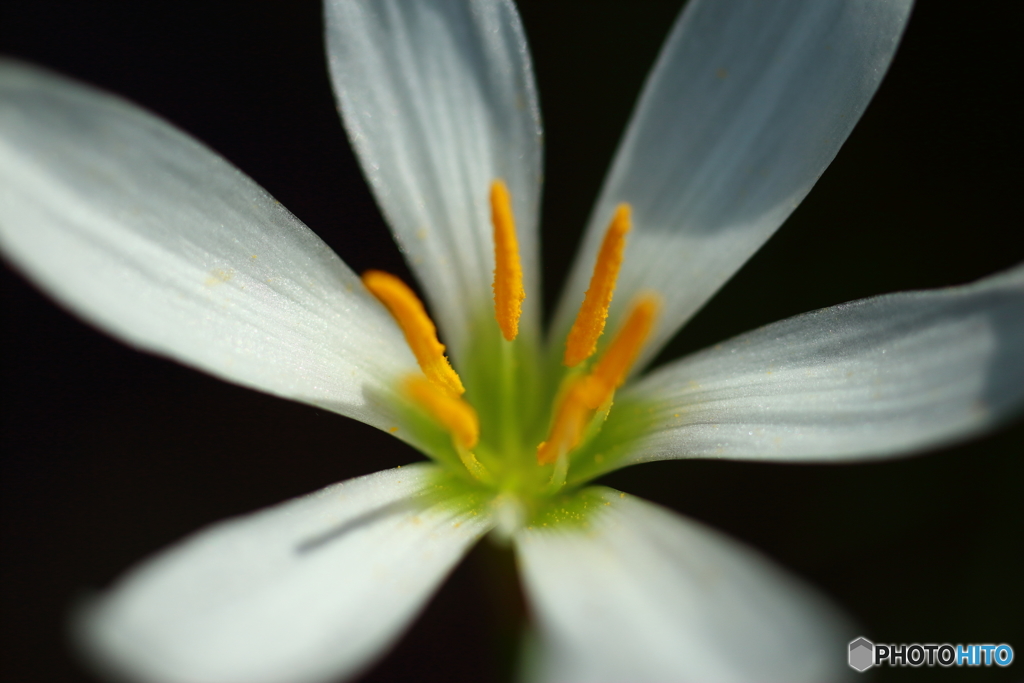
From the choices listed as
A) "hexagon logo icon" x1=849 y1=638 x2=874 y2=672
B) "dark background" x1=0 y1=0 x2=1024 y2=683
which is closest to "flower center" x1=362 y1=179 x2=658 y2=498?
"dark background" x1=0 y1=0 x2=1024 y2=683

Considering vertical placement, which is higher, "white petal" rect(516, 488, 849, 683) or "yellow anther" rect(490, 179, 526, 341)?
"yellow anther" rect(490, 179, 526, 341)

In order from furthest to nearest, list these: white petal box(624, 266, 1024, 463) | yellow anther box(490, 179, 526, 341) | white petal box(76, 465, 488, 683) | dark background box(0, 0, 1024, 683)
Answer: dark background box(0, 0, 1024, 683) < yellow anther box(490, 179, 526, 341) < white petal box(624, 266, 1024, 463) < white petal box(76, 465, 488, 683)

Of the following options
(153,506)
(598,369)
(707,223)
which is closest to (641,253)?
(707,223)

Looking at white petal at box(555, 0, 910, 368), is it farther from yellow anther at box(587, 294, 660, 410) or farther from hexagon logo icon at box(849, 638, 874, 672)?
hexagon logo icon at box(849, 638, 874, 672)

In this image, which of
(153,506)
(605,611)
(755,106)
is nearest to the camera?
(605,611)

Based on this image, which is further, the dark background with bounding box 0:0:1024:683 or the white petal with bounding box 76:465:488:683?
the dark background with bounding box 0:0:1024:683

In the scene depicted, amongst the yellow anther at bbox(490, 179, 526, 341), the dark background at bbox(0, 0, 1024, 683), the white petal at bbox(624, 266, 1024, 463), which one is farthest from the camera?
the dark background at bbox(0, 0, 1024, 683)

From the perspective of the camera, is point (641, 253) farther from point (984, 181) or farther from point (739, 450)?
point (984, 181)

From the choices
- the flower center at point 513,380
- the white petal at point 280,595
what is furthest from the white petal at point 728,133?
the white petal at point 280,595
